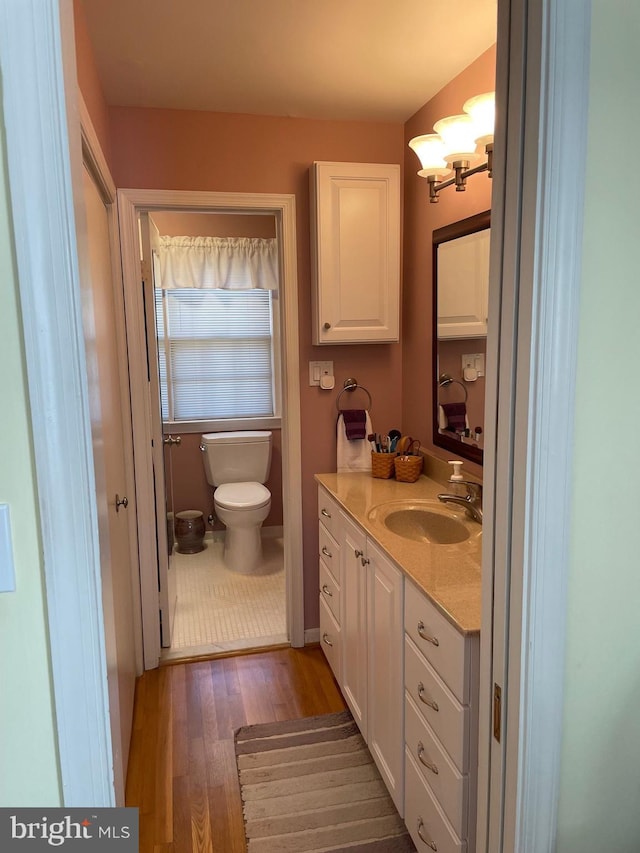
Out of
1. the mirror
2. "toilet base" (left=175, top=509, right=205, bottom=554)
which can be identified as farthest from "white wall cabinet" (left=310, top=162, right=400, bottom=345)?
"toilet base" (left=175, top=509, right=205, bottom=554)

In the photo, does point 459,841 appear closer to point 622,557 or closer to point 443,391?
point 622,557

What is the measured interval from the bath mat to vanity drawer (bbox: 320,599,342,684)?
0.19 meters

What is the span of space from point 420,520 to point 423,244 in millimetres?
1221

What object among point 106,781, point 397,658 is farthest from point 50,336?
point 397,658

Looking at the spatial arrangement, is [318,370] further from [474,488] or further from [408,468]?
[474,488]

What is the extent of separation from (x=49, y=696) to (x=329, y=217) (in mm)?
2249

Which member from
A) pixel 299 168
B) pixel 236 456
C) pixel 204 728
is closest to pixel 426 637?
pixel 204 728

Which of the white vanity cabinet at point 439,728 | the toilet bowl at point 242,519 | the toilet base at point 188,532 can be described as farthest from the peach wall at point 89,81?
the toilet base at point 188,532

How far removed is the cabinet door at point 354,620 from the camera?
212cm

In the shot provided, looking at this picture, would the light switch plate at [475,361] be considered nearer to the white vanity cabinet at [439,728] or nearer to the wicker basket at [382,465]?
the wicker basket at [382,465]

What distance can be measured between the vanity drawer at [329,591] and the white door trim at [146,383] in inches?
9.7

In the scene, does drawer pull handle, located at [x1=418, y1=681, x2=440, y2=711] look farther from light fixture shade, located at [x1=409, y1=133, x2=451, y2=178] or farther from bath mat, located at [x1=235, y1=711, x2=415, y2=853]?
light fixture shade, located at [x1=409, y1=133, x2=451, y2=178]

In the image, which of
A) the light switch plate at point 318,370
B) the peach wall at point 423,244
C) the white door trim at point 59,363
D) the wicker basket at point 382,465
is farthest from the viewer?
the light switch plate at point 318,370

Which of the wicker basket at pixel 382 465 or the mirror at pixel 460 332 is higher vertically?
the mirror at pixel 460 332
